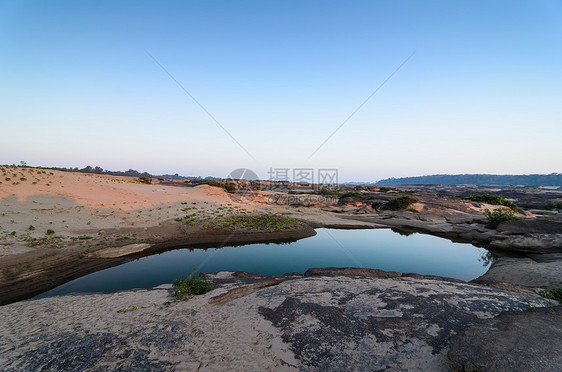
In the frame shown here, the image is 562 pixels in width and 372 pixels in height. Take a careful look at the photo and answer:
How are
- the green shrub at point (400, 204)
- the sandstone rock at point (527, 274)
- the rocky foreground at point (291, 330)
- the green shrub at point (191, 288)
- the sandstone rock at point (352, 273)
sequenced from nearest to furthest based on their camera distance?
1. the rocky foreground at point (291, 330)
2. the green shrub at point (191, 288)
3. the sandstone rock at point (527, 274)
4. the sandstone rock at point (352, 273)
5. the green shrub at point (400, 204)

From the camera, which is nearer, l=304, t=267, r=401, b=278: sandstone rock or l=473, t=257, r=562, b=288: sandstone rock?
l=473, t=257, r=562, b=288: sandstone rock

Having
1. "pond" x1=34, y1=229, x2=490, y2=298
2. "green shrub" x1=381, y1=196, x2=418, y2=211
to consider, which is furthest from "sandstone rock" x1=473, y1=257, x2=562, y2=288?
"green shrub" x1=381, y1=196, x2=418, y2=211

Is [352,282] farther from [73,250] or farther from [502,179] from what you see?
[502,179]

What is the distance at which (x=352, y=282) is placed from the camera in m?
8.62

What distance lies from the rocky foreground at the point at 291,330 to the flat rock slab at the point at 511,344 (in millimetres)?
20

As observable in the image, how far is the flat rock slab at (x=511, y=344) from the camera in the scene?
12.7 ft

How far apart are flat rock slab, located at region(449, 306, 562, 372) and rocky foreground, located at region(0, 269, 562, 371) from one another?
2cm

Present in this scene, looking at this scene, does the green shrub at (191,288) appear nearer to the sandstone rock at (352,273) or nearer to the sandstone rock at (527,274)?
the sandstone rock at (352,273)

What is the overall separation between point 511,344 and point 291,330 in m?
4.52

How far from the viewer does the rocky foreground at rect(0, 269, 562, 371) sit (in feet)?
15.1

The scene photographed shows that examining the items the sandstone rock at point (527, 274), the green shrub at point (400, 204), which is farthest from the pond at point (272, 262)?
the green shrub at point (400, 204)

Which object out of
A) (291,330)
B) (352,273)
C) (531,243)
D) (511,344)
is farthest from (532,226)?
(291,330)

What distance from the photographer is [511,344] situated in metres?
4.32

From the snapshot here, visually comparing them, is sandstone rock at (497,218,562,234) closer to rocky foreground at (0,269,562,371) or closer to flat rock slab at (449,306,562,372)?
rocky foreground at (0,269,562,371)
